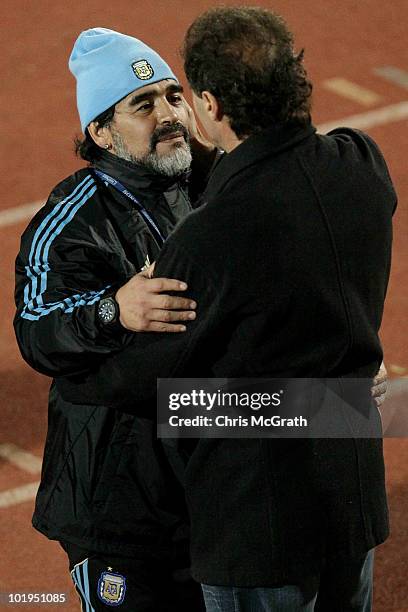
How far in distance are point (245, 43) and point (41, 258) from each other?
0.84 m

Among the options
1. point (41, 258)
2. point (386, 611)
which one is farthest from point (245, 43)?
point (386, 611)

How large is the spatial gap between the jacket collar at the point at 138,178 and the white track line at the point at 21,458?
2271mm

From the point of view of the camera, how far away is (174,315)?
9.68 feet

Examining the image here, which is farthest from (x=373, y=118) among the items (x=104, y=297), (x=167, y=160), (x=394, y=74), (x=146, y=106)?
(x=104, y=297)

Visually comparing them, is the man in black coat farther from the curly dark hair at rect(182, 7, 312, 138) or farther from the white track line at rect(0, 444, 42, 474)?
the white track line at rect(0, 444, 42, 474)

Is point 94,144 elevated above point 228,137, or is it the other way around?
point 228,137

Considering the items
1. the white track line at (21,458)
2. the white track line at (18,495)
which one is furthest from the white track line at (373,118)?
the white track line at (18,495)

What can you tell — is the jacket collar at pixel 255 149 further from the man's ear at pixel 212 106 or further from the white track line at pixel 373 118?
the white track line at pixel 373 118

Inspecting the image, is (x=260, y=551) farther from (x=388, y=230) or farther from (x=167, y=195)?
(x=167, y=195)

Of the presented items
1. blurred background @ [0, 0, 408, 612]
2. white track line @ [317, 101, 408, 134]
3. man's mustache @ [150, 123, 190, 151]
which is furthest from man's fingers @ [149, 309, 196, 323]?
white track line @ [317, 101, 408, 134]

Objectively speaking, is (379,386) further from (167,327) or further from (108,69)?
(108,69)

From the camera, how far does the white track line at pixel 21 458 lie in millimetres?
5648

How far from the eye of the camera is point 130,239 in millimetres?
3520

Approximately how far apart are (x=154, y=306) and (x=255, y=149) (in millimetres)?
397
